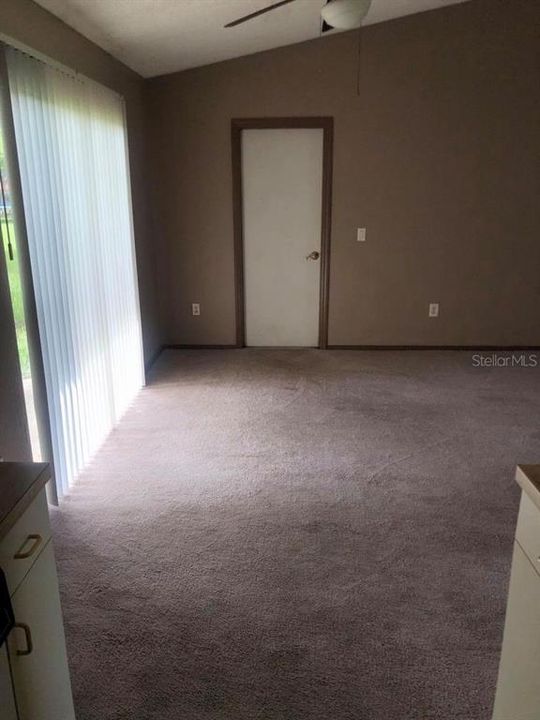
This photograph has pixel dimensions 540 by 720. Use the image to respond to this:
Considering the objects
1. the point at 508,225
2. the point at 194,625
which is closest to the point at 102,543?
the point at 194,625

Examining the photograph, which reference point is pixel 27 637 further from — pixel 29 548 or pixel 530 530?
pixel 530 530

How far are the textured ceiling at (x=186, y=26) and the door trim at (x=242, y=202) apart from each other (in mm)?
573

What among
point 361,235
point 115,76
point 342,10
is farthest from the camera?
point 361,235

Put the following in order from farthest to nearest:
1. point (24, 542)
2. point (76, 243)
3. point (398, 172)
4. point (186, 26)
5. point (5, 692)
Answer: point (398, 172)
point (186, 26)
point (76, 243)
point (24, 542)
point (5, 692)

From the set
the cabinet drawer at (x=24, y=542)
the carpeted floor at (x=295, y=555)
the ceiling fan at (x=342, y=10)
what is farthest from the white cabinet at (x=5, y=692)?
the ceiling fan at (x=342, y=10)

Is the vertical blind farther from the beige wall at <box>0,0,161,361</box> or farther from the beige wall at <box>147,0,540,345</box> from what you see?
the beige wall at <box>147,0,540,345</box>

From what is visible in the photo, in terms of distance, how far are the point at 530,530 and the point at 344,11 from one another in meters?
2.68

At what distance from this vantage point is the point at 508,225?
202 inches

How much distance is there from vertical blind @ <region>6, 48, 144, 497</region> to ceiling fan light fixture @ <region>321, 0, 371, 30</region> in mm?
1393

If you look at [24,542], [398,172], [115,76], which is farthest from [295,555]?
[398,172]

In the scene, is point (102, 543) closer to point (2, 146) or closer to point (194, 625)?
point (194, 625)

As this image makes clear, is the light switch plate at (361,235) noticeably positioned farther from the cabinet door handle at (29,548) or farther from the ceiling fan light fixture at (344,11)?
the cabinet door handle at (29,548)

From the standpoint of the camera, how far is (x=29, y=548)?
131 cm

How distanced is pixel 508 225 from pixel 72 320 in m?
3.91
